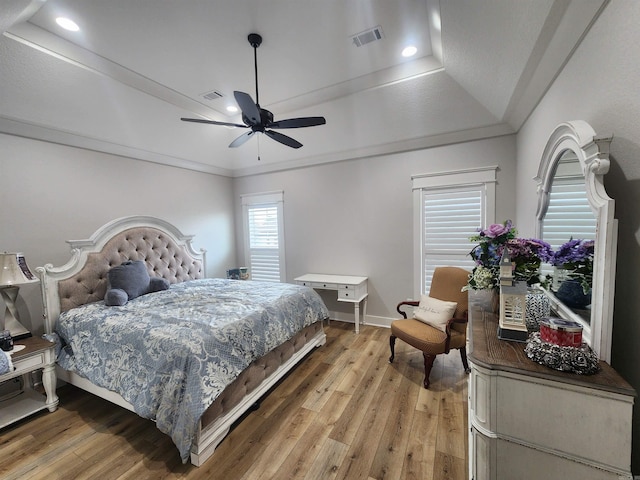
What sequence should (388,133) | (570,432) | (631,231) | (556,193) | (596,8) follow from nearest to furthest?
(570,432)
(631,231)
(596,8)
(556,193)
(388,133)

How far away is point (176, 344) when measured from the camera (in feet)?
6.03

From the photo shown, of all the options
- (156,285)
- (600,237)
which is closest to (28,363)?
(156,285)

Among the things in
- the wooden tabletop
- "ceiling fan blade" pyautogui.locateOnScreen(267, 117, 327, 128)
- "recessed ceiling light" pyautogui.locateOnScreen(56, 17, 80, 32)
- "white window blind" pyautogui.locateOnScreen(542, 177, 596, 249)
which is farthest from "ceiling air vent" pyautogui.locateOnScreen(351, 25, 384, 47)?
the wooden tabletop

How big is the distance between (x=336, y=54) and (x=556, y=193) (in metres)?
2.18

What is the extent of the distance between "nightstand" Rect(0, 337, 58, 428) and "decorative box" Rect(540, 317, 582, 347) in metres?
3.62

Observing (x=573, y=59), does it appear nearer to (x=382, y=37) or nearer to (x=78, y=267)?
(x=382, y=37)

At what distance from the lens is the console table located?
3791 millimetres

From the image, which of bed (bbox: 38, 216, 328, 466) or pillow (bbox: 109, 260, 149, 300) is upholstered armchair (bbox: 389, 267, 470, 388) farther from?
pillow (bbox: 109, 260, 149, 300)

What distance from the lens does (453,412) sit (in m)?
2.22

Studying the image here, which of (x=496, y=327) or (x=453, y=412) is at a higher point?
(x=496, y=327)

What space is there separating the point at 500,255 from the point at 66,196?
4.35 m

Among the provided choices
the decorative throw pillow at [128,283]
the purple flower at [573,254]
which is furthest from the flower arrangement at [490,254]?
the decorative throw pillow at [128,283]

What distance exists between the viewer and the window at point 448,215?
11.0 feet

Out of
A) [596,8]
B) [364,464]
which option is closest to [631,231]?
Result: [596,8]
